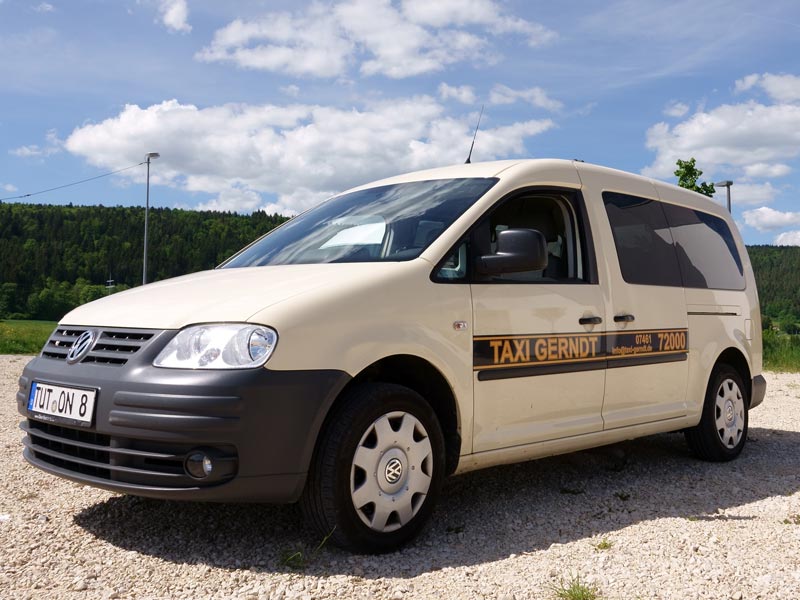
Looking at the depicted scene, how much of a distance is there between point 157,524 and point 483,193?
2356 mm

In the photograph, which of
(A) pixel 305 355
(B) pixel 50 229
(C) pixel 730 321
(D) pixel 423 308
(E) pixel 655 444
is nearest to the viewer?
(A) pixel 305 355

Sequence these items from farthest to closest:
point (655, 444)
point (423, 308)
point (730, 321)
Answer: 1. point (655, 444)
2. point (730, 321)
3. point (423, 308)

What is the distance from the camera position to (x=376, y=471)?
345cm

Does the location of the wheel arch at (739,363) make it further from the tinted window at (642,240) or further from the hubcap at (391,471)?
the hubcap at (391,471)

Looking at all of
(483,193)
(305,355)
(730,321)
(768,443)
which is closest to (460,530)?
(305,355)

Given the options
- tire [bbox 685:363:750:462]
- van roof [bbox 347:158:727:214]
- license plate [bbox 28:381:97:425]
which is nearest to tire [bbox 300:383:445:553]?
license plate [bbox 28:381:97:425]

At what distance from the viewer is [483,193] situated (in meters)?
4.18

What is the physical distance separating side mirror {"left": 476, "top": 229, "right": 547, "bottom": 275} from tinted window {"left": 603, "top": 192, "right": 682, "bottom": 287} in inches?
51.4

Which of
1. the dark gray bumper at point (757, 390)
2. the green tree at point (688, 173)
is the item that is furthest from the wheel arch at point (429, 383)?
the green tree at point (688, 173)

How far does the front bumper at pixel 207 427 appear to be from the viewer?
3.12m

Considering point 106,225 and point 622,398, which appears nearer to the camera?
point 622,398

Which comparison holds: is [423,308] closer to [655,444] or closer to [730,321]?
[730,321]

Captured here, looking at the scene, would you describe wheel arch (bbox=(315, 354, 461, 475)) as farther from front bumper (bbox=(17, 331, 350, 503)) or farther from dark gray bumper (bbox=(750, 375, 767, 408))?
dark gray bumper (bbox=(750, 375, 767, 408))

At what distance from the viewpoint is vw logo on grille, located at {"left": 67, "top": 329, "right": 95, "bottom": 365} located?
11.7 ft
